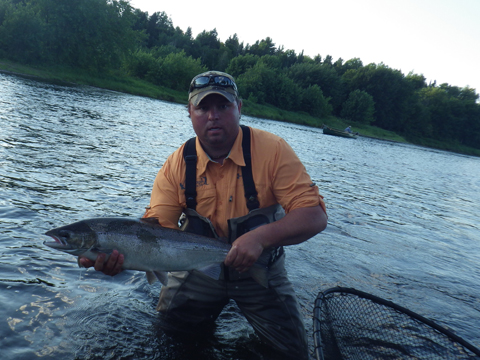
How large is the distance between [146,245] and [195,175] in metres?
0.84

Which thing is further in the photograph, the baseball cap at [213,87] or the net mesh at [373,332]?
the baseball cap at [213,87]

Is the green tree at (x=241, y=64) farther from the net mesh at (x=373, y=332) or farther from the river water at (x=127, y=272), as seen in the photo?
the net mesh at (x=373, y=332)

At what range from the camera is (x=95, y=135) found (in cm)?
1619

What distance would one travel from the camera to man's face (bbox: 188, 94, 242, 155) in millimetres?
3518

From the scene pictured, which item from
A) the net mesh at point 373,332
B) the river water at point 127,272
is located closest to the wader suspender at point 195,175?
the net mesh at point 373,332

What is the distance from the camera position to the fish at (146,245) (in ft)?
9.59

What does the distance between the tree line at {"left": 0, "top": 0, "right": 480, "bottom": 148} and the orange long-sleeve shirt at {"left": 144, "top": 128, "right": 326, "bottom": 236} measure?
49.1 meters

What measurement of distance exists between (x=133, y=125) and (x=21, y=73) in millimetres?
25494

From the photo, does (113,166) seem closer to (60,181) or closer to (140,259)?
(60,181)

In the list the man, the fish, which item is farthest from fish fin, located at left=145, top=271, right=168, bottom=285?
the man

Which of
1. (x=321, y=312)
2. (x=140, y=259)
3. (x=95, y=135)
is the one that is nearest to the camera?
(x=140, y=259)

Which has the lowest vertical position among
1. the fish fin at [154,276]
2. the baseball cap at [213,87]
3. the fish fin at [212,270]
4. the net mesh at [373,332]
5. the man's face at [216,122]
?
the net mesh at [373,332]

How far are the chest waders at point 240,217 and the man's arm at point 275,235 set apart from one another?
34 centimetres

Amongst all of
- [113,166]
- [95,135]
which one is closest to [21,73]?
[95,135]
